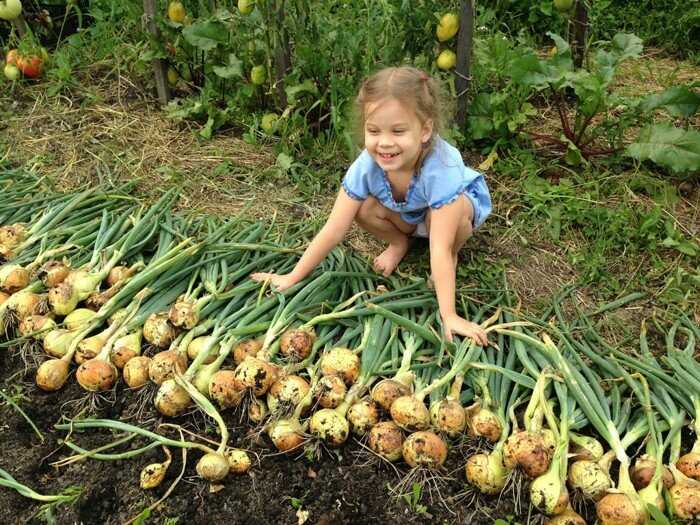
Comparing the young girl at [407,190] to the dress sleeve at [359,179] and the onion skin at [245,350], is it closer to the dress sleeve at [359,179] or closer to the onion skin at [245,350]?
the dress sleeve at [359,179]

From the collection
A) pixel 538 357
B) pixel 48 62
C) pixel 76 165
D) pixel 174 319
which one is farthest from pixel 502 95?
pixel 48 62

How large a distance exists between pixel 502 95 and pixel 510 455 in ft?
5.94

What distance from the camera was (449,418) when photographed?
69.2 inches

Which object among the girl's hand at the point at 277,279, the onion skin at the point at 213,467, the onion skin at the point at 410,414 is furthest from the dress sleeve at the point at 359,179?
the onion skin at the point at 213,467

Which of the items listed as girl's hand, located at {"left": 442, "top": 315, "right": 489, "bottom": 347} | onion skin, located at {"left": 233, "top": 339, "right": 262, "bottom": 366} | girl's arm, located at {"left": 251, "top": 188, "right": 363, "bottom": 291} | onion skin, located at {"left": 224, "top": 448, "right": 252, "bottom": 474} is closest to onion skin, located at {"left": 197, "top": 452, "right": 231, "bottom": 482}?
onion skin, located at {"left": 224, "top": 448, "right": 252, "bottom": 474}

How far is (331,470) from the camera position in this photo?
1.77 meters

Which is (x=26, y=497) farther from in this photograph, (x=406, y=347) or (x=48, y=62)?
(x=48, y=62)

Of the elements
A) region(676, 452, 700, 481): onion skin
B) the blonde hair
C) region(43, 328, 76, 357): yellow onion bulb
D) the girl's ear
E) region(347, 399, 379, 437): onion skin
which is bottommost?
region(676, 452, 700, 481): onion skin

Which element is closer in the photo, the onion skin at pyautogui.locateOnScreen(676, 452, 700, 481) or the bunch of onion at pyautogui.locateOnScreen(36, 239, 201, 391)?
the onion skin at pyautogui.locateOnScreen(676, 452, 700, 481)

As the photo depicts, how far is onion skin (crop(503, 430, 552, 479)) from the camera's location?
163cm

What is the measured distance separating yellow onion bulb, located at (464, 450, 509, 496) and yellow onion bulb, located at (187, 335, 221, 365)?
0.85 m

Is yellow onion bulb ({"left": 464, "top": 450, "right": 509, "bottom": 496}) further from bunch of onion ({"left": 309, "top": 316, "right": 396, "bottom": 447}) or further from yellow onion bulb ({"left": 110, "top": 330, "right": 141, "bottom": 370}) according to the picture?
yellow onion bulb ({"left": 110, "top": 330, "right": 141, "bottom": 370})

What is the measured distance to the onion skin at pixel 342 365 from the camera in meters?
1.91

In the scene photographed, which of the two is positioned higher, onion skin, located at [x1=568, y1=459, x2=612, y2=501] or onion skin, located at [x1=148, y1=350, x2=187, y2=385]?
onion skin, located at [x1=148, y1=350, x2=187, y2=385]
